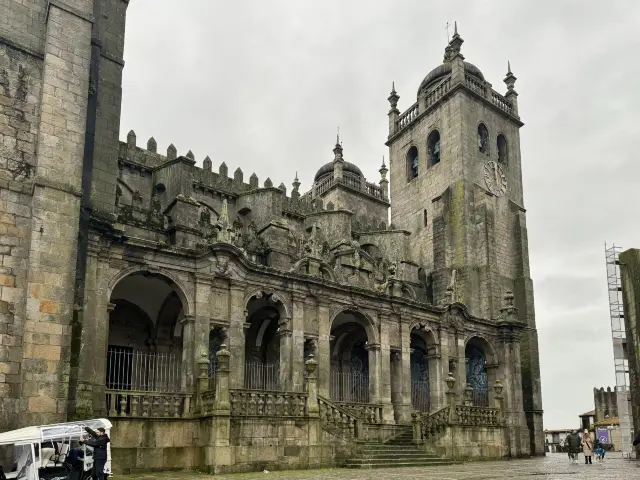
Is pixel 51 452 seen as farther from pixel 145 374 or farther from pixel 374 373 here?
pixel 374 373

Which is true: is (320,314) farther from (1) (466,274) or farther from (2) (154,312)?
(1) (466,274)

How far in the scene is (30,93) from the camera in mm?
14656

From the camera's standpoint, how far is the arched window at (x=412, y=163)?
3919cm

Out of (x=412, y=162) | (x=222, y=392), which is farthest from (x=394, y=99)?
(x=222, y=392)

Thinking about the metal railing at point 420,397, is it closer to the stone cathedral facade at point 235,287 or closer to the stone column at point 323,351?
the stone cathedral facade at point 235,287

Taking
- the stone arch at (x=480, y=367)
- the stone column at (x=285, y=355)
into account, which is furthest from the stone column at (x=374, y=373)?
the stone arch at (x=480, y=367)

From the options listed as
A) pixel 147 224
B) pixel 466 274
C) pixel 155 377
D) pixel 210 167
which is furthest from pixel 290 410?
pixel 466 274

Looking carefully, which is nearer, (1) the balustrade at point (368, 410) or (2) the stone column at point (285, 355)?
(2) the stone column at point (285, 355)

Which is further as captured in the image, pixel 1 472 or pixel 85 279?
pixel 85 279

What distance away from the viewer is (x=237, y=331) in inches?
774

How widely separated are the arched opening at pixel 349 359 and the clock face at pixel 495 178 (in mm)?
12816

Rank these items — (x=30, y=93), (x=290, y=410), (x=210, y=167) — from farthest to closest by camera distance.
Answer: (x=210, y=167), (x=290, y=410), (x=30, y=93)

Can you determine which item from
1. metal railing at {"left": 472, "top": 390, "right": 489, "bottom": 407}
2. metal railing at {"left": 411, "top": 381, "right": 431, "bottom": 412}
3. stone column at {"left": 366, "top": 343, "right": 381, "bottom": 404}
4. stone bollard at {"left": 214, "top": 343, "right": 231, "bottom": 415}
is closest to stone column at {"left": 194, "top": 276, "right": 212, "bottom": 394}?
stone bollard at {"left": 214, "top": 343, "right": 231, "bottom": 415}

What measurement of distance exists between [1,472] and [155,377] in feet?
25.5
